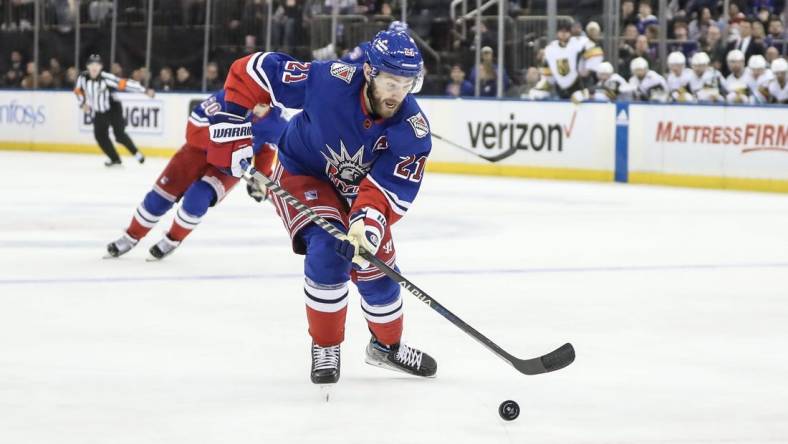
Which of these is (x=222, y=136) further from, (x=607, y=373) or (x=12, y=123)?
(x=12, y=123)

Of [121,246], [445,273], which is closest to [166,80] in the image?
[121,246]

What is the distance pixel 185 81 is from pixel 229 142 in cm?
1264

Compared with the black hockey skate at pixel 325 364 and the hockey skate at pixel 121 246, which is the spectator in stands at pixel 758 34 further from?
the black hockey skate at pixel 325 364

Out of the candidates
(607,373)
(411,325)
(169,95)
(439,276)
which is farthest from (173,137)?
(607,373)

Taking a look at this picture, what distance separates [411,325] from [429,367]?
100cm

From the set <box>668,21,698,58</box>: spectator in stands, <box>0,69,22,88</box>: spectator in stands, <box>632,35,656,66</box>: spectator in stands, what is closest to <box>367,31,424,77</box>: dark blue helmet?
<box>632,35,656,66</box>: spectator in stands

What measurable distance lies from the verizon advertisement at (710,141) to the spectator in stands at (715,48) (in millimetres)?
859

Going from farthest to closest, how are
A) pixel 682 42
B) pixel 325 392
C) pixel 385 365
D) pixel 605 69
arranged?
pixel 682 42 < pixel 605 69 < pixel 385 365 < pixel 325 392

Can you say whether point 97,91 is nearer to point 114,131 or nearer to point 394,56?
point 114,131

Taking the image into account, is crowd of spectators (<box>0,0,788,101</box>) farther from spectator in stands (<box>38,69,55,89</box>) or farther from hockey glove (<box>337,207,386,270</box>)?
hockey glove (<box>337,207,386,270</box>)

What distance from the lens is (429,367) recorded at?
4414mm

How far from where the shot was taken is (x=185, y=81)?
55.3 ft

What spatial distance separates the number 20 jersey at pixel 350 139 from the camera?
4.07 m

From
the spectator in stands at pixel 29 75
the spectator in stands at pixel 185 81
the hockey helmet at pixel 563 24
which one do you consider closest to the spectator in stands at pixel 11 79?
the spectator in stands at pixel 29 75
